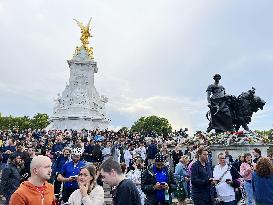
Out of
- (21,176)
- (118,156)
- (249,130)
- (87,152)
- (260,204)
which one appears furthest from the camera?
(249,130)

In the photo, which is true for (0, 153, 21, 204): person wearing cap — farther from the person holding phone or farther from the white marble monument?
the white marble monument

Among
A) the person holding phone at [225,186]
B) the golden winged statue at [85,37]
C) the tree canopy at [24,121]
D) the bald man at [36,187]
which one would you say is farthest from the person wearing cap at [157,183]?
the tree canopy at [24,121]

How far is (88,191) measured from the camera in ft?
20.1

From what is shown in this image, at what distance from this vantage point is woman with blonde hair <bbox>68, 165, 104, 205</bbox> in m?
5.93

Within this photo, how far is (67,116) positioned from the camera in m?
63.0

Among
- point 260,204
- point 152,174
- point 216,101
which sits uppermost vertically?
point 216,101

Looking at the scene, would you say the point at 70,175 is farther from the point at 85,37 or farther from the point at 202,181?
the point at 85,37

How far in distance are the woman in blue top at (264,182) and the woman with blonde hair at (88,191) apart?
2.97 metres

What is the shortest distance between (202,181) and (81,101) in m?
57.4

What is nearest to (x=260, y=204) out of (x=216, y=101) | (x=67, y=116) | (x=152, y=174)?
(x=152, y=174)

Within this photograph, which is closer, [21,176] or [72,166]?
[72,166]

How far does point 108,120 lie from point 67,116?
27.2ft

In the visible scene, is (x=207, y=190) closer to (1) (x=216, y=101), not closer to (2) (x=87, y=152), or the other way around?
(2) (x=87, y=152)

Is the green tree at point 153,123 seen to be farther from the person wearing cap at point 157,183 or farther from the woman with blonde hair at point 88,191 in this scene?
the woman with blonde hair at point 88,191
